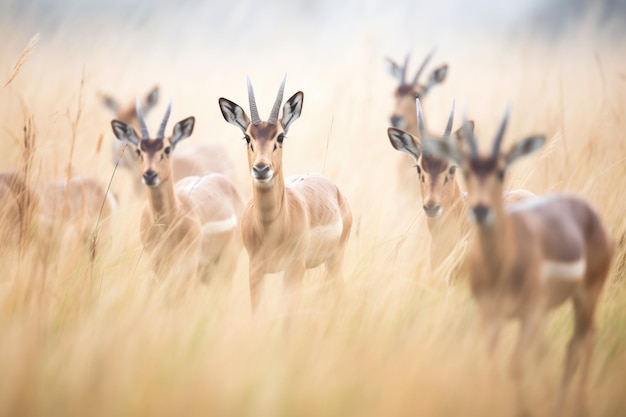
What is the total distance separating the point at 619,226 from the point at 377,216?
5.57 ft

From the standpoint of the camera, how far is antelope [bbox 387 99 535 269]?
185 inches

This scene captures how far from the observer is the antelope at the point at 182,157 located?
27.4 feet

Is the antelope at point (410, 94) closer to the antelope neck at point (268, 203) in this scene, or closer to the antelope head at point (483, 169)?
the antelope neck at point (268, 203)

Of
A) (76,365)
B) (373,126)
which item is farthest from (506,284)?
(373,126)

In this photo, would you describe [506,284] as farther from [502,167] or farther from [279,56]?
[279,56]

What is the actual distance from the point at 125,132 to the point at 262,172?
1742 millimetres

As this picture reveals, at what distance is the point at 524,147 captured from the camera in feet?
10.4

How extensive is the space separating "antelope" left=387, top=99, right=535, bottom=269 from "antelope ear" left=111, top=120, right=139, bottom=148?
2.03 metres

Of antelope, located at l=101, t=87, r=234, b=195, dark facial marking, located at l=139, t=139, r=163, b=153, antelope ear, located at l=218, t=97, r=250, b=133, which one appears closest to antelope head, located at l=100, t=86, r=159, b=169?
antelope, located at l=101, t=87, r=234, b=195

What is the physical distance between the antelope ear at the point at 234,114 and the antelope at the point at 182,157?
287 cm

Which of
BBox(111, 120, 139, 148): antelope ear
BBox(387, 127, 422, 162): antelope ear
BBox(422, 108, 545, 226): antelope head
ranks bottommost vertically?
BBox(422, 108, 545, 226): antelope head

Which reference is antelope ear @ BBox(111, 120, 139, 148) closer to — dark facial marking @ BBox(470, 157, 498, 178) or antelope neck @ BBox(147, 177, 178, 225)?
antelope neck @ BBox(147, 177, 178, 225)

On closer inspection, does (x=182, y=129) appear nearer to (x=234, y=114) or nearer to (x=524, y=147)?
(x=234, y=114)

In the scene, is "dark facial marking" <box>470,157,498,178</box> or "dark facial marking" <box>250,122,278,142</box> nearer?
"dark facial marking" <box>470,157,498,178</box>
